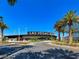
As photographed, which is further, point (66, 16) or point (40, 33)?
point (40, 33)

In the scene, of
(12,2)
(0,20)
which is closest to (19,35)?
(0,20)

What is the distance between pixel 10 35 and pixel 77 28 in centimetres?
8931

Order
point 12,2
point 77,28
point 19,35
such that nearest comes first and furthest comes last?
point 12,2, point 77,28, point 19,35

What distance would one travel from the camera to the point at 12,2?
2192 centimetres

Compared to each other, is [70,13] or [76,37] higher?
[70,13]

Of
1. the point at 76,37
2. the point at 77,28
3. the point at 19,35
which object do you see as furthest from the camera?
the point at 19,35

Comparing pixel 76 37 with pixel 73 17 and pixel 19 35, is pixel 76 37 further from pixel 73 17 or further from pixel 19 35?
pixel 19 35

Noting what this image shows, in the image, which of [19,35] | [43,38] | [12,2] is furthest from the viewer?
[43,38]

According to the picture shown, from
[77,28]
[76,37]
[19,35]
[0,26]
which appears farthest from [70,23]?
[19,35]

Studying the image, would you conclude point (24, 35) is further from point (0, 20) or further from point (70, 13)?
point (70, 13)

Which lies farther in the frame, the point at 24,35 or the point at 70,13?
the point at 24,35

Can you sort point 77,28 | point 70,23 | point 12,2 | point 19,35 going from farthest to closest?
point 19,35 < point 77,28 < point 70,23 < point 12,2

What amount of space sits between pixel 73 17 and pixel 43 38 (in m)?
112

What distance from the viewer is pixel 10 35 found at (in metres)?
166
